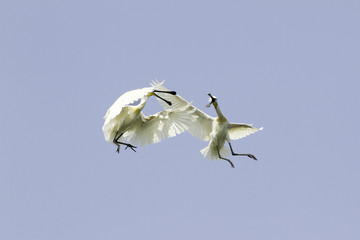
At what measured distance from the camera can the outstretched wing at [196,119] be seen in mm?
32125

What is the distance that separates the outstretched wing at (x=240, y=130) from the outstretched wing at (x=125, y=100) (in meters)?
4.86

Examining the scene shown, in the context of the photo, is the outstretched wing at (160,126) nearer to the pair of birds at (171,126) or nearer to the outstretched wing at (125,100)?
the pair of birds at (171,126)

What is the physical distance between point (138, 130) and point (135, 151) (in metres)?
0.99

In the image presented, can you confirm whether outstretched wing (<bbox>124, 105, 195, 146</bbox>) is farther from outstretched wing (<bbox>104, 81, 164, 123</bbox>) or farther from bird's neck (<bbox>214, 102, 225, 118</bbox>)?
outstretched wing (<bbox>104, 81, 164, 123</bbox>)

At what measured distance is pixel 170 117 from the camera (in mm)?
31438

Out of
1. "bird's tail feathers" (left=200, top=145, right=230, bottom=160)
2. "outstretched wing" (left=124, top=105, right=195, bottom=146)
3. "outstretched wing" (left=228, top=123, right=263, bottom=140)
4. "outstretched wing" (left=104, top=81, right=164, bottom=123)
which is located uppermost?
"outstretched wing" (left=104, top=81, right=164, bottom=123)

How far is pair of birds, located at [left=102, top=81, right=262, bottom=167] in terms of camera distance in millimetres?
30547

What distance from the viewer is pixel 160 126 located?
31.5m

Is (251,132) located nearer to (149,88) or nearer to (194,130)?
(194,130)

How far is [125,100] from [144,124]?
3.38 metres

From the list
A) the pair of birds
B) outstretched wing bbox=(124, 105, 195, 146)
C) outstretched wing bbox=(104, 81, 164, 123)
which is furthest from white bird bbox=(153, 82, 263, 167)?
outstretched wing bbox=(104, 81, 164, 123)

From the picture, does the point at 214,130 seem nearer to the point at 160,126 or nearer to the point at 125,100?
the point at 160,126

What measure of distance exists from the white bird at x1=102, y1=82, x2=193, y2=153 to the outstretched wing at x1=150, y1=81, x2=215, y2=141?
308 mm

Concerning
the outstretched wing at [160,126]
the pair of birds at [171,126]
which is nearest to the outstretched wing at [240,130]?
the pair of birds at [171,126]
